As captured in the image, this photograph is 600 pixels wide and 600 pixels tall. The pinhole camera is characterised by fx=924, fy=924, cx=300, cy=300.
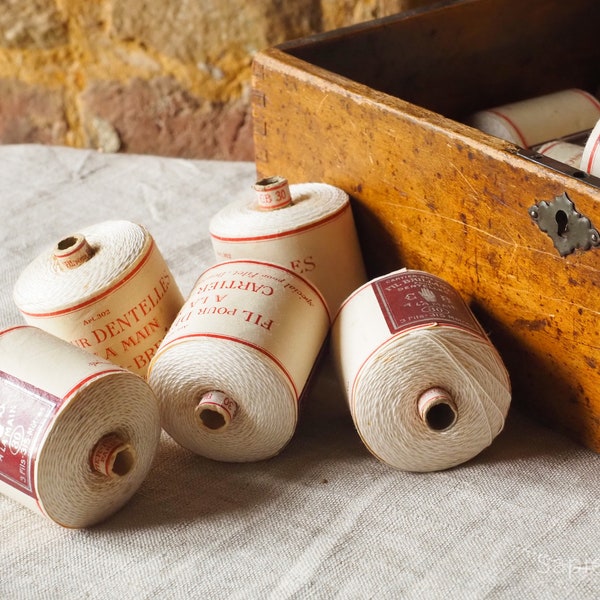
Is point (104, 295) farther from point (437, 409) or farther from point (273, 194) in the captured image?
point (437, 409)

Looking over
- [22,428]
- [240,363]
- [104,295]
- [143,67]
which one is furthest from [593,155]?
[143,67]

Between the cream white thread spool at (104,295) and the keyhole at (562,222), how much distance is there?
1.84 ft

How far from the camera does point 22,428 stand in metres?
1.04

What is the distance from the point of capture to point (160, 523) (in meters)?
1.13

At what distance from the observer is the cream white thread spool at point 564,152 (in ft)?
4.52

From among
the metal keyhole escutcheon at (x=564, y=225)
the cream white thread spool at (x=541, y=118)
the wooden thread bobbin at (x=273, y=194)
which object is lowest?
the cream white thread spool at (x=541, y=118)

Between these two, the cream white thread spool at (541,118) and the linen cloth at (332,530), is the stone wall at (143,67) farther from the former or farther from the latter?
the linen cloth at (332,530)

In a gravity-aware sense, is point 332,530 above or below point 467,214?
below

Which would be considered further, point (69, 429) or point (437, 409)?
point (437, 409)

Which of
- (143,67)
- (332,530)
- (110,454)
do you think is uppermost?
(143,67)

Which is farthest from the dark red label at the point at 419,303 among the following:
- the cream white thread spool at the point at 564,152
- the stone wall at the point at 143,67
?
the stone wall at the point at 143,67

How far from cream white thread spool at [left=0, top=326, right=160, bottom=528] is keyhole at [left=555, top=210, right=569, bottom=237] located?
52cm

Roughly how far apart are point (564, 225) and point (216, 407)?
463mm

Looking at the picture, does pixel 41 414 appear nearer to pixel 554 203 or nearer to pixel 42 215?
pixel 554 203
